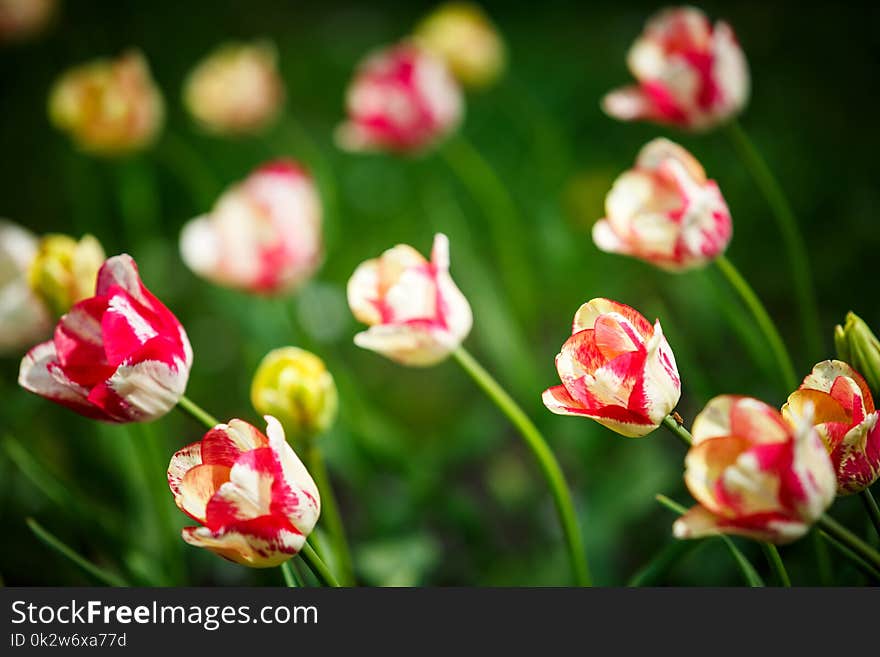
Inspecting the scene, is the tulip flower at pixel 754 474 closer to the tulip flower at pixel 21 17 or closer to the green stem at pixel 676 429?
the green stem at pixel 676 429

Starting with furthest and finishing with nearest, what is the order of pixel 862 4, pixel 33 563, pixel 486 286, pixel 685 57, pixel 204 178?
pixel 862 4 < pixel 204 178 < pixel 486 286 < pixel 33 563 < pixel 685 57

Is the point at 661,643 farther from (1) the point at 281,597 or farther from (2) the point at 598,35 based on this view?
(2) the point at 598,35

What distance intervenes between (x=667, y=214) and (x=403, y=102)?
418 mm

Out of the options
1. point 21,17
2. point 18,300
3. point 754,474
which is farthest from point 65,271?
point 21,17

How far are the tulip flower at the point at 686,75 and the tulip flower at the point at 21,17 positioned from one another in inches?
36.6

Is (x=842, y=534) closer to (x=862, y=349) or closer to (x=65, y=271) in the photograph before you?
(x=862, y=349)

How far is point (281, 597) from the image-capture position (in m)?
0.47

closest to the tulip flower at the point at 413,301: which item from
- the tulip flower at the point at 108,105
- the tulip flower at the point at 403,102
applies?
the tulip flower at the point at 403,102

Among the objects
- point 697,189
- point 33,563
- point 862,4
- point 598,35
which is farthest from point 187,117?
point 697,189

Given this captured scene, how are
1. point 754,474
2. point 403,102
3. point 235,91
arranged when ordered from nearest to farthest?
point 754,474, point 403,102, point 235,91

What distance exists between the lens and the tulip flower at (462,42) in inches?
39.2

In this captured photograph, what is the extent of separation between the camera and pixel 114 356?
1.31 ft

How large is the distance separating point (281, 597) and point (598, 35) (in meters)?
1.25

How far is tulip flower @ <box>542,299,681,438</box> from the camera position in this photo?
0.37 meters
